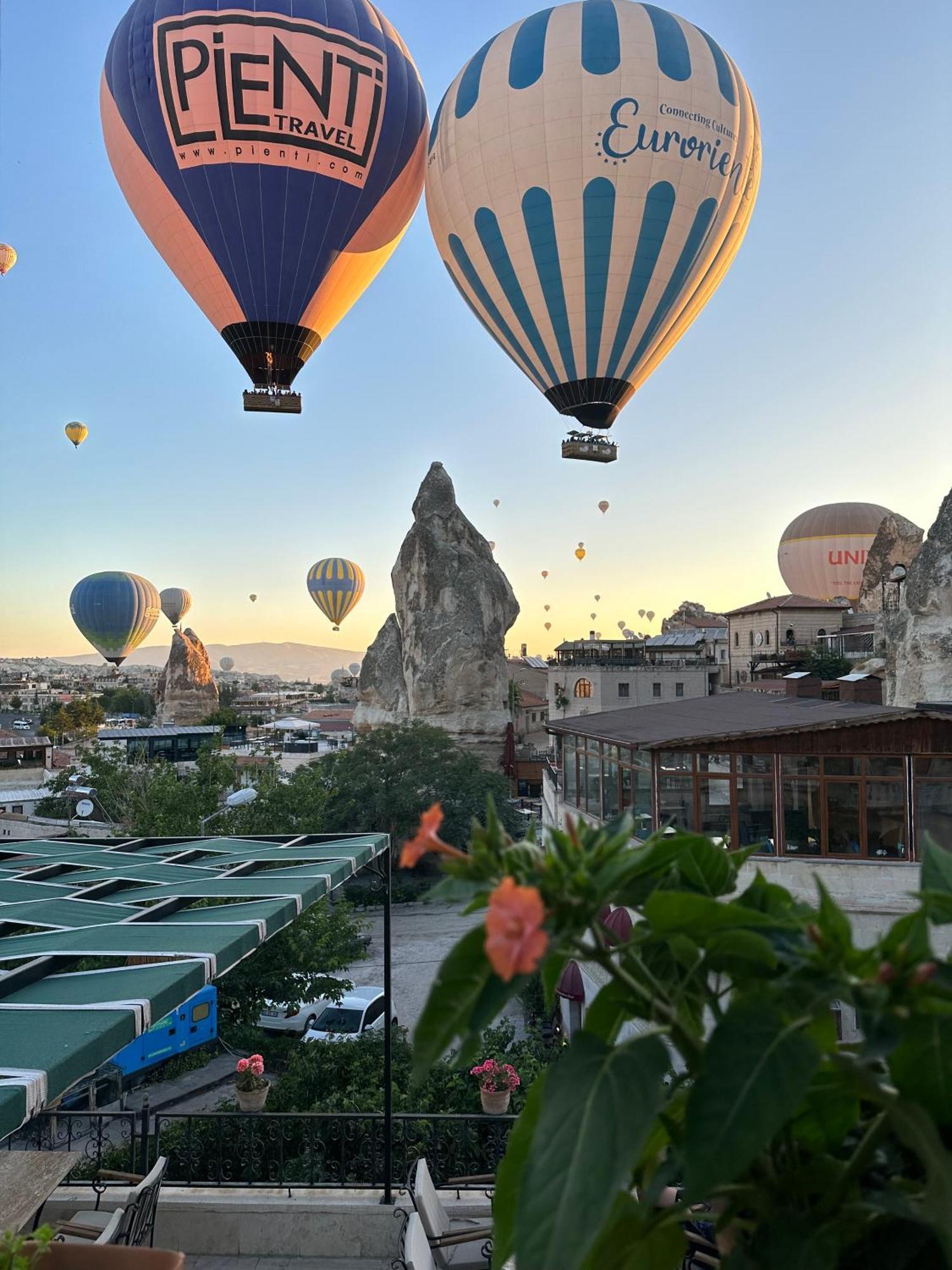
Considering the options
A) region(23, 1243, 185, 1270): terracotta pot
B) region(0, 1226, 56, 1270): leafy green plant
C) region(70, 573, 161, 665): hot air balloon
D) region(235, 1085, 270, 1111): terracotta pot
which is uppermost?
region(70, 573, 161, 665): hot air balloon

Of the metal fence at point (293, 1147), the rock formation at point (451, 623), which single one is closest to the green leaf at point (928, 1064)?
the metal fence at point (293, 1147)

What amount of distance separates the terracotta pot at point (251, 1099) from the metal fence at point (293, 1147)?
2.09 ft

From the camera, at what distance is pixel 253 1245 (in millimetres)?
6387

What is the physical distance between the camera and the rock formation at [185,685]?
332ft

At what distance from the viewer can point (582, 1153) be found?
3.34 feet

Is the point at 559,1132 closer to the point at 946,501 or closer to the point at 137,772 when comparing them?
the point at 946,501

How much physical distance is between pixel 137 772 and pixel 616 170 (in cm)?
2809

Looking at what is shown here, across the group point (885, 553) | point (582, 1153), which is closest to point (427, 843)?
point (582, 1153)

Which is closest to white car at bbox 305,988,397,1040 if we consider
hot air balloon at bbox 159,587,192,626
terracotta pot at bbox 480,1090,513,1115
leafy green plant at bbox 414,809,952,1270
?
terracotta pot at bbox 480,1090,513,1115

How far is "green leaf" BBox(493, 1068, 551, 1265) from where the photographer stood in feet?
4.03

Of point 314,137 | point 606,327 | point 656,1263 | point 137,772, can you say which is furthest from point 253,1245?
point 137,772

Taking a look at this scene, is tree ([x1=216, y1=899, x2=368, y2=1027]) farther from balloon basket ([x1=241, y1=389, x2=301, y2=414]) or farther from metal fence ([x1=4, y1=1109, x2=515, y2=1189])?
balloon basket ([x1=241, y1=389, x2=301, y2=414])

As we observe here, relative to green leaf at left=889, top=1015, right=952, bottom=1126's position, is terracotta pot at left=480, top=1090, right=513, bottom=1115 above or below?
below

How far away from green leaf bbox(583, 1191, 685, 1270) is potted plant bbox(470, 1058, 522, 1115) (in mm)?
9066
